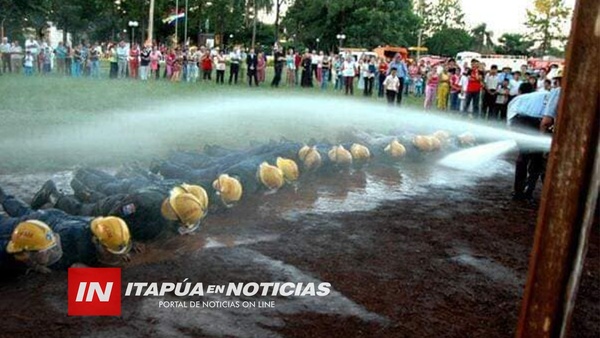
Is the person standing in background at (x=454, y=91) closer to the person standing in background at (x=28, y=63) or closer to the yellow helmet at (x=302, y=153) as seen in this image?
the yellow helmet at (x=302, y=153)

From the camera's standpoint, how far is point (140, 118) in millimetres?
15414

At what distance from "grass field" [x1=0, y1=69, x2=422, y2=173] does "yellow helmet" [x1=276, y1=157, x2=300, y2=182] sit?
2.75 m

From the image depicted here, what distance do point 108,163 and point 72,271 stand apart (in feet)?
16.4

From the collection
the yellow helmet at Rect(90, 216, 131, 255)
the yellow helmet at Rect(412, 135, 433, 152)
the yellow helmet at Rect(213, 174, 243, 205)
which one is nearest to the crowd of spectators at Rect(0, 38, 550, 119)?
the yellow helmet at Rect(412, 135, 433, 152)

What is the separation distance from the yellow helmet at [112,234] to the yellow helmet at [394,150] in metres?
7.31

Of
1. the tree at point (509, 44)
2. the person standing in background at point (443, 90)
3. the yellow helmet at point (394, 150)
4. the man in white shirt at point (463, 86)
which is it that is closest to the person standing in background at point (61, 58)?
the person standing in background at point (443, 90)

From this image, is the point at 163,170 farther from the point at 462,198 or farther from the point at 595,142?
the point at 595,142

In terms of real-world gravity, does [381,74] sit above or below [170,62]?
above

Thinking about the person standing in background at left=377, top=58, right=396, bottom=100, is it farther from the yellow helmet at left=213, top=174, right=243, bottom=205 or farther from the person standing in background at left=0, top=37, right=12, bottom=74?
the yellow helmet at left=213, top=174, right=243, bottom=205

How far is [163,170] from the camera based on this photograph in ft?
27.8

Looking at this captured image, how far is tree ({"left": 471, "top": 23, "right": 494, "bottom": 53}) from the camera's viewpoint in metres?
102

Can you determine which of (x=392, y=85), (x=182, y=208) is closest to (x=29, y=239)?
(x=182, y=208)

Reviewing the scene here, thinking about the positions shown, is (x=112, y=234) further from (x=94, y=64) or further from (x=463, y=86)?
(x=94, y=64)

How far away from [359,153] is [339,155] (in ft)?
2.71
